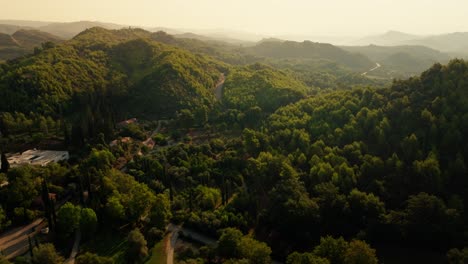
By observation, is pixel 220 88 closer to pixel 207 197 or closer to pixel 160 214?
pixel 207 197

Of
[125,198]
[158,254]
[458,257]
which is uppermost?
[458,257]

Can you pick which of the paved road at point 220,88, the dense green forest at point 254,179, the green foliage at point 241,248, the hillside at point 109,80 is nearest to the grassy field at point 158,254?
the dense green forest at point 254,179

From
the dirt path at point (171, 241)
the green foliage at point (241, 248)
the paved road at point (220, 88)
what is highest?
the paved road at point (220, 88)

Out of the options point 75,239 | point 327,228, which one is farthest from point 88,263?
point 327,228

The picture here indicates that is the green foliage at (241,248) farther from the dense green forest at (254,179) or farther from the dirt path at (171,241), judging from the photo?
the dirt path at (171,241)

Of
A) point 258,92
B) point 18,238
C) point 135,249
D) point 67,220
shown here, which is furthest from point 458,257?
point 258,92

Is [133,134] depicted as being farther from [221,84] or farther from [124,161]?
[221,84]

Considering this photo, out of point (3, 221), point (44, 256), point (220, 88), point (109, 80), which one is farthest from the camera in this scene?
point (220, 88)
